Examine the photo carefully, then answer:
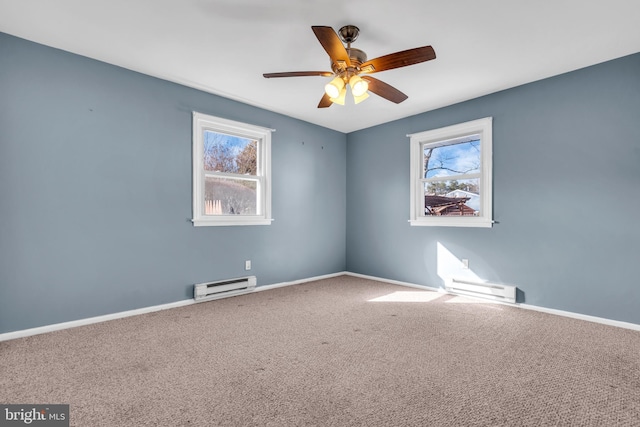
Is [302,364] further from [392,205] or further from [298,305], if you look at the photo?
[392,205]

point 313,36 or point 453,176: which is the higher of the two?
point 313,36

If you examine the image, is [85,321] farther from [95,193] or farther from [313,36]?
[313,36]

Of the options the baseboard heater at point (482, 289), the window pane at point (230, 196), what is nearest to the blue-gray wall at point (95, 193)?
the window pane at point (230, 196)

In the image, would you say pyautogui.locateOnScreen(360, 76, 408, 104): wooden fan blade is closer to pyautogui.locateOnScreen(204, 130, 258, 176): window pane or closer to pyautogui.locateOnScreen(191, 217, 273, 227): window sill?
pyautogui.locateOnScreen(204, 130, 258, 176): window pane

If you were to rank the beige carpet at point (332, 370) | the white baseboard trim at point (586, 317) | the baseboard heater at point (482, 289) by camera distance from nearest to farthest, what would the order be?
the beige carpet at point (332, 370) < the white baseboard trim at point (586, 317) < the baseboard heater at point (482, 289)

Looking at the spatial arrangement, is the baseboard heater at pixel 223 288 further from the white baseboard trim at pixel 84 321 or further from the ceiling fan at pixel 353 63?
the ceiling fan at pixel 353 63

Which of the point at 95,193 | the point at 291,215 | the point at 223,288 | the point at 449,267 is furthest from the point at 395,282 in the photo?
the point at 95,193

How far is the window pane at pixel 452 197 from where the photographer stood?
396 cm

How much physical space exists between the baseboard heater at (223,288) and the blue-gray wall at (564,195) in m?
2.43

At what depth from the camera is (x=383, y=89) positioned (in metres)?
2.66

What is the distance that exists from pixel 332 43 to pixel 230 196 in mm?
2524

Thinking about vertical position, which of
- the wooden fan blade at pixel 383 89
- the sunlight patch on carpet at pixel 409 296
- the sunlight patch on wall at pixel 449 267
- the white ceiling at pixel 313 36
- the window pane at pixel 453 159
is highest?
the white ceiling at pixel 313 36

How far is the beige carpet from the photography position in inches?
62.1

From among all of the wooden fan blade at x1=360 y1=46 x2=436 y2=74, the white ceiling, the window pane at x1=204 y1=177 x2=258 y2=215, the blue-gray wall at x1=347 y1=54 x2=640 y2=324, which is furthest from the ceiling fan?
the blue-gray wall at x1=347 y1=54 x2=640 y2=324
